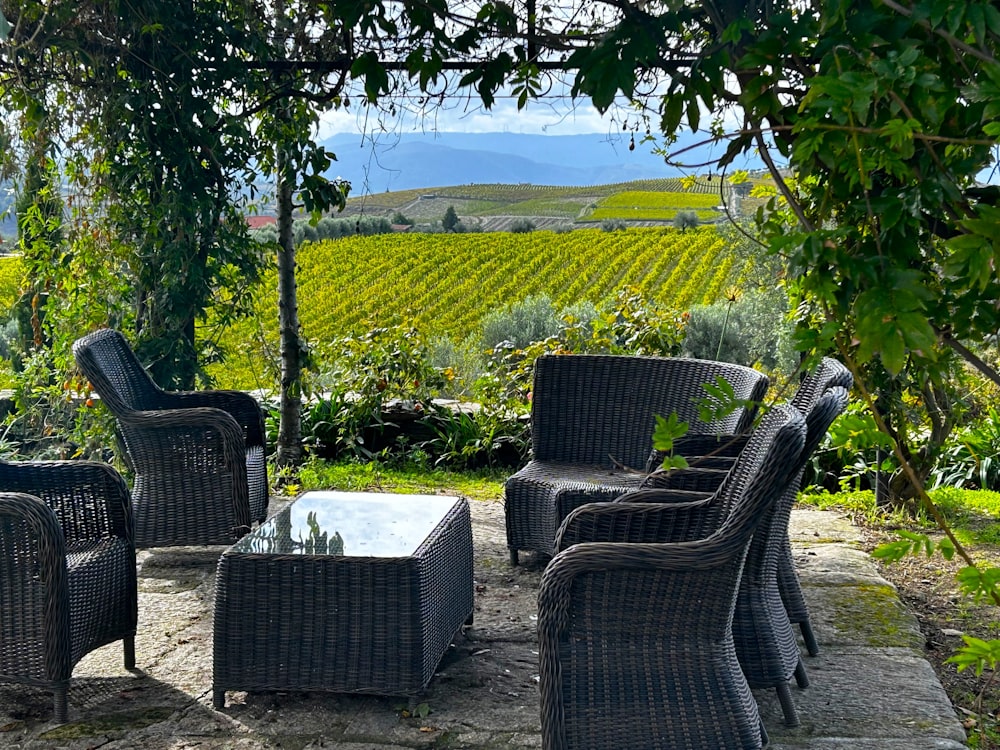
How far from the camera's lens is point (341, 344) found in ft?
21.3

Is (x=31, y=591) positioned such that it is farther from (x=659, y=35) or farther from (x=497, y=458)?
(x=497, y=458)

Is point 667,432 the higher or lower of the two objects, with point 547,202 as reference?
lower

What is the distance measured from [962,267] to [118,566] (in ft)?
8.09

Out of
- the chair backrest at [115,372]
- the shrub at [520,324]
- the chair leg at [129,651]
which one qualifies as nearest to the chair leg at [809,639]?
the chair leg at [129,651]

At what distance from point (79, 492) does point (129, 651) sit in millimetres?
484

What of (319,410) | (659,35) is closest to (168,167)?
(319,410)

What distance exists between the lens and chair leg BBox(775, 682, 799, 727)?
105 inches

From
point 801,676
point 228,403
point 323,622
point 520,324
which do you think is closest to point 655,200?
point 520,324

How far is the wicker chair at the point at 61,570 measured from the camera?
2.67 meters

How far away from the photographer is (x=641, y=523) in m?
2.58

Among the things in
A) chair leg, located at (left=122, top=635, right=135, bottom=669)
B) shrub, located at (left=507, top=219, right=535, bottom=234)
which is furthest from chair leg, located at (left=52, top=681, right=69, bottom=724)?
shrub, located at (left=507, top=219, right=535, bottom=234)

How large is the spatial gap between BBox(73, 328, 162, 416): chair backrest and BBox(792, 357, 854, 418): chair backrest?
8.13 ft

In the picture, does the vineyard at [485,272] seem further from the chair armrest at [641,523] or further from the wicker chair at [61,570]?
the chair armrest at [641,523]

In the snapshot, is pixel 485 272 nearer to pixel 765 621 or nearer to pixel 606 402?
pixel 606 402
